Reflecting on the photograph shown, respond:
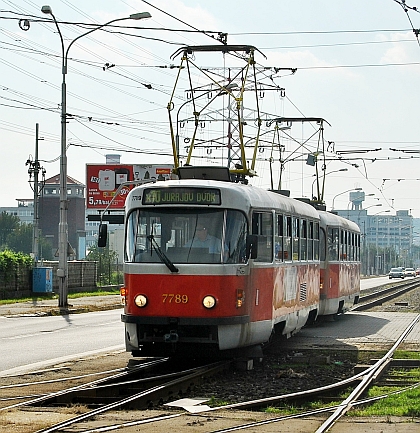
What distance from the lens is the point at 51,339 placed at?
72.7ft

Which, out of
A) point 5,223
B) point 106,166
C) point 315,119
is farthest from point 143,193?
point 5,223

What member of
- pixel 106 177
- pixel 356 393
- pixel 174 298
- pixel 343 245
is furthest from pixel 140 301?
pixel 106 177

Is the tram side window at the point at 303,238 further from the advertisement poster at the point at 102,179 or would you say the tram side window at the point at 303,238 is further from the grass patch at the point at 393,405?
the advertisement poster at the point at 102,179

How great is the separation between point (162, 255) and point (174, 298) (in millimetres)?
690

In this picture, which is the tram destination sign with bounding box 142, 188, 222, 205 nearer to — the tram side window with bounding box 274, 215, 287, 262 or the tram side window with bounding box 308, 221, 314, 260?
the tram side window with bounding box 274, 215, 287, 262

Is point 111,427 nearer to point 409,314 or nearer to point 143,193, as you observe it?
point 143,193

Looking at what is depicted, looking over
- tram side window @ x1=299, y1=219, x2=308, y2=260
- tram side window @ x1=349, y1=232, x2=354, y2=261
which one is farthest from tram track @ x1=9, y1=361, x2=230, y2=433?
tram side window @ x1=349, y1=232, x2=354, y2=261

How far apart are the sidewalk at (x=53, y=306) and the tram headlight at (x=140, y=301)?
18339 mm

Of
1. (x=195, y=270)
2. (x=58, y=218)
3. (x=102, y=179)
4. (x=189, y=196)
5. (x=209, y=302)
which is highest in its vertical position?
(x=58, y=218)

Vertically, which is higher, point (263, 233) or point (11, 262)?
point (263, 233)

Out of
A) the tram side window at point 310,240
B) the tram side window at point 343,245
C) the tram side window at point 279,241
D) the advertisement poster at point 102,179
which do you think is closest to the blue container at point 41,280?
the advertisement poster at point 102,179

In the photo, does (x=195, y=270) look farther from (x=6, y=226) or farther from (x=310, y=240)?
(x=6, y=226)

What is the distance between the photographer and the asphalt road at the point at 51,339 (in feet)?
56.9

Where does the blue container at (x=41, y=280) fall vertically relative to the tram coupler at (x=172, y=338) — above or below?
above
